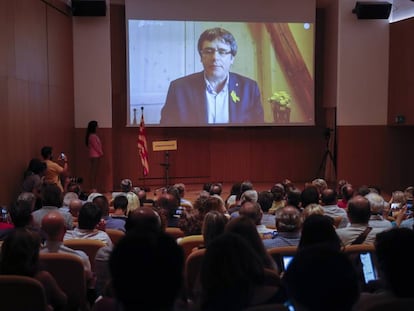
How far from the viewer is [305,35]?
1126cm

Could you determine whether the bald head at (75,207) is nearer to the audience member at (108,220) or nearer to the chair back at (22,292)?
the audience member at (108,220)

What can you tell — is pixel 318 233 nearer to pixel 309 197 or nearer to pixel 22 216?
pixel 22 216

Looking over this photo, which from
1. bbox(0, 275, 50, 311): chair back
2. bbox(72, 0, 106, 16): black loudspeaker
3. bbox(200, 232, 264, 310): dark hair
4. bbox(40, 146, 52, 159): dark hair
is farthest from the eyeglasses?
bbox(200, 232, 264, 310): dark hair

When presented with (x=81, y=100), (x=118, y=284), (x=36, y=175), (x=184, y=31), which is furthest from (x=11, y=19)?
(x=118, y=284)

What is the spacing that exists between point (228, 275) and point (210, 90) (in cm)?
943

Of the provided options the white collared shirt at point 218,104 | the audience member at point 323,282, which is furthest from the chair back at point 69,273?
the white collared shirt at point 218,104

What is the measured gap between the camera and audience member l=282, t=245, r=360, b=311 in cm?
157

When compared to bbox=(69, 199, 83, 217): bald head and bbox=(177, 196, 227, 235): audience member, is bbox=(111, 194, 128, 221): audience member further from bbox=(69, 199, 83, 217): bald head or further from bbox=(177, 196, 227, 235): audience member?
bbox=(177, 196, 227, 235): audience member

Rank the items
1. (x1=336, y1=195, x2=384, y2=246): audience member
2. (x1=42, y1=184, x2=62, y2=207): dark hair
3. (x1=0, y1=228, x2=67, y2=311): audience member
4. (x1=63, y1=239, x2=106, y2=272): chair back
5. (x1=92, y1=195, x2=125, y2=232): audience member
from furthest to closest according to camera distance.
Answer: (x1=42, y1=184, x2=62, y2=207): dark hair < (x1=92, y1=195, x2=125, y2=232): audience member < (x1=336, y1=195, x2=384, y2=246): audience member < (x1=63, y1=239, x2=106, y2=272): chair back < (x1=0, y1=228, x2=67, y2=311): audience member

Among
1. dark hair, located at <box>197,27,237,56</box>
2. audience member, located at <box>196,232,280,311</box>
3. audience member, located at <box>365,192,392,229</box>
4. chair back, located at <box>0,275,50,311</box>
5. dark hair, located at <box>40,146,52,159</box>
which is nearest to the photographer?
audience member, located at <box>196,232,280,311</box>

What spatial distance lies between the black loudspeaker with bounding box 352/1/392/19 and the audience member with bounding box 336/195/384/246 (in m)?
7.72

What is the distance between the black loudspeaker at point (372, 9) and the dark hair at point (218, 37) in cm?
254

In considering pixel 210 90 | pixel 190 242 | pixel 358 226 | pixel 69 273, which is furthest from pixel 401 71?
pixel 69 273

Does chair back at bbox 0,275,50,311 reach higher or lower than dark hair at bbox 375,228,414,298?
lower
